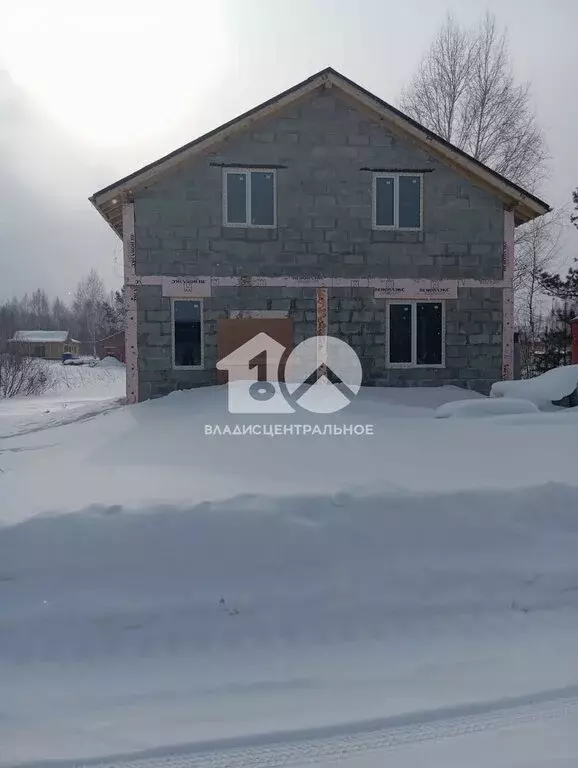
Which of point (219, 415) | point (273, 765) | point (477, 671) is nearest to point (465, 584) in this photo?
point (477, 671)

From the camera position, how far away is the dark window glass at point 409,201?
12258mm

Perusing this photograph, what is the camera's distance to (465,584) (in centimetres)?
416

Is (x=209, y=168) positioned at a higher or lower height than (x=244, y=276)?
higher

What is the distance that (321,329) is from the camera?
39.3 ft

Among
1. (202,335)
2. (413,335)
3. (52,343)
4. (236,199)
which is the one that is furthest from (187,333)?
(52,343)

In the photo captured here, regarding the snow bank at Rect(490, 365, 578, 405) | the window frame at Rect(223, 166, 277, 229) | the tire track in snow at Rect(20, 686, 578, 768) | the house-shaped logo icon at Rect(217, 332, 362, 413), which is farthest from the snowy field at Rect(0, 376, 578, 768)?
the window frame at Rect(223, 166, 277, 229)

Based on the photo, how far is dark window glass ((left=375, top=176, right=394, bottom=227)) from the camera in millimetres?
12203

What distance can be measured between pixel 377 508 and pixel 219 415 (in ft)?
14.5

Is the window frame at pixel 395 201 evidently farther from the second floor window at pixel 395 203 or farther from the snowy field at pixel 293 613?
the snowy field at pixel 293 613

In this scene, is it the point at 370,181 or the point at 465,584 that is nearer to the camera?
the point at 465,584

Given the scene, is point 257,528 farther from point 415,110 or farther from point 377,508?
point 415,110

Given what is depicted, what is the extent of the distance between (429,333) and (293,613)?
9.44m

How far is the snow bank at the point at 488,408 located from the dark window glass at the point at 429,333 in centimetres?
391

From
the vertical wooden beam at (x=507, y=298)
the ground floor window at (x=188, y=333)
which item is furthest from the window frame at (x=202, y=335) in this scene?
the vertical wooden beam at (x=507, y=298)
